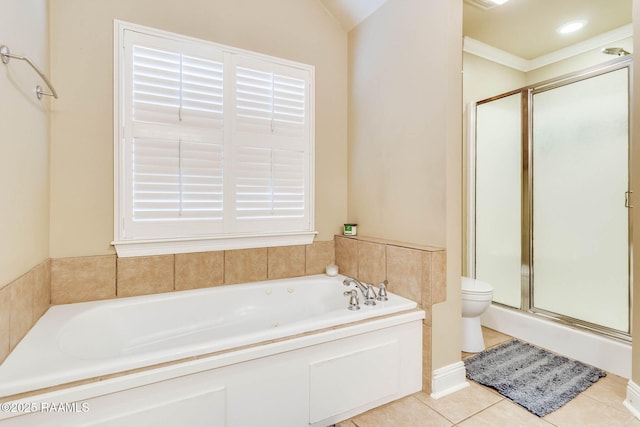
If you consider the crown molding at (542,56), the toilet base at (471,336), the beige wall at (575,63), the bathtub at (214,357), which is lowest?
the toilet base at (471,336)

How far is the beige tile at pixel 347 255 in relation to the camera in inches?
94.3

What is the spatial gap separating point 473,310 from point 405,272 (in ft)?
2.60

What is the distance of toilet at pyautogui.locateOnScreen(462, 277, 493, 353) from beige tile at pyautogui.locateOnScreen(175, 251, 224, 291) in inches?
70.7

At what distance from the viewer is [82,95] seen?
1797 millimetres

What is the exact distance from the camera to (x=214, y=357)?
1.26m

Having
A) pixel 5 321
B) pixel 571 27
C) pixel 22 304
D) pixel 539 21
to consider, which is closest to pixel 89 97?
pixel 22 304

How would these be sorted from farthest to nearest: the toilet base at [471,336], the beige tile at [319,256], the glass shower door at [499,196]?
1. the glass shower door at [499,196]
2. the beige tile at [319,256]
3. the toilet base at [471,336]

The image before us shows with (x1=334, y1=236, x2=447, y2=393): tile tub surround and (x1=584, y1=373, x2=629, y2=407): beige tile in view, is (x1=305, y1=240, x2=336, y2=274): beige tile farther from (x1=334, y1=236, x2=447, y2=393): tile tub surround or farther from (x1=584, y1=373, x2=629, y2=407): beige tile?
(x1=584, y1=373, x2=629, y2=407): beige tile

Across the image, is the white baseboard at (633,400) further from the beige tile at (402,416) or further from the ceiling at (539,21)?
the ceiling at (539,21)

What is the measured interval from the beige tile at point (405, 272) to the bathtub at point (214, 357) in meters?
0.08

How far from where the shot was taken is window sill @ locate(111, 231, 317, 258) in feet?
6.26

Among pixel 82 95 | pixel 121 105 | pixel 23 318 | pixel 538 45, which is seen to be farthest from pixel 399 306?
pixel 538 45

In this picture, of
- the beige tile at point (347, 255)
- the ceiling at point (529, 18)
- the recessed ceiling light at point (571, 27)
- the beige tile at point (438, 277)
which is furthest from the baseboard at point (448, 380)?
the recessed ceiling light at point (571, 27)

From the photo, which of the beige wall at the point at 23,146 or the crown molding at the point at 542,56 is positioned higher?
the crown molding at the point at 542,56
